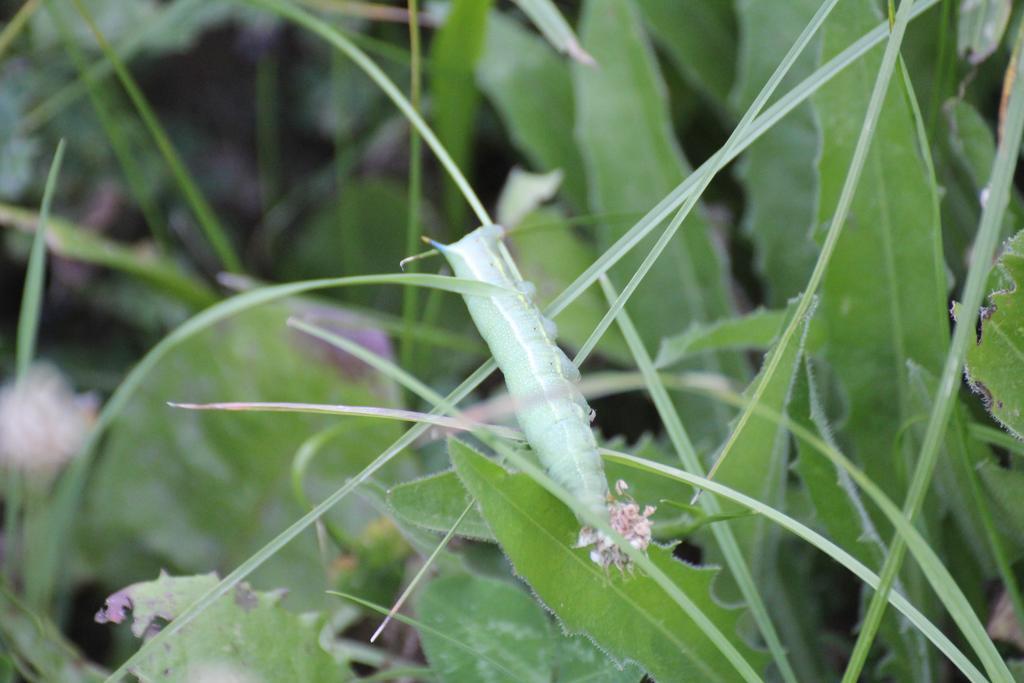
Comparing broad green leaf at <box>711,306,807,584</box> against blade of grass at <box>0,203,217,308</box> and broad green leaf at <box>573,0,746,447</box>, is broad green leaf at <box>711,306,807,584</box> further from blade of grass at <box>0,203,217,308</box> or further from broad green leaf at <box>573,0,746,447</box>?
blade of grass at <box>0,203,217,308</box>

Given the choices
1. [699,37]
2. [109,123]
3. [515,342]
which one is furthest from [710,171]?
[109,123]

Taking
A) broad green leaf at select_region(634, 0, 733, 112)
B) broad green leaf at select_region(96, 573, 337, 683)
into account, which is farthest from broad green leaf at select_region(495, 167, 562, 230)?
broad green leaf at select_region(96, 573, 337, 683)

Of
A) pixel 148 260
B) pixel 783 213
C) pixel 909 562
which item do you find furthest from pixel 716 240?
pixel 148 260

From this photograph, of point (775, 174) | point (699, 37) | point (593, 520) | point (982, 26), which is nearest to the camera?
point (593, 520)

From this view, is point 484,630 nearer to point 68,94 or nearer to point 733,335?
point 733,335

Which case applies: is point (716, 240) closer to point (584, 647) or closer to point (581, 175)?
point (581, 175)

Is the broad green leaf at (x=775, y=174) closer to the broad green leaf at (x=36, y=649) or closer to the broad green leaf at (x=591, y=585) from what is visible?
the broad green leaf at (x=591, y=585)

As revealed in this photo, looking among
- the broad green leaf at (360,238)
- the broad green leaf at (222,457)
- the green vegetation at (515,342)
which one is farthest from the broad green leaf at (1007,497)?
the broad green leaf at (360,238)
